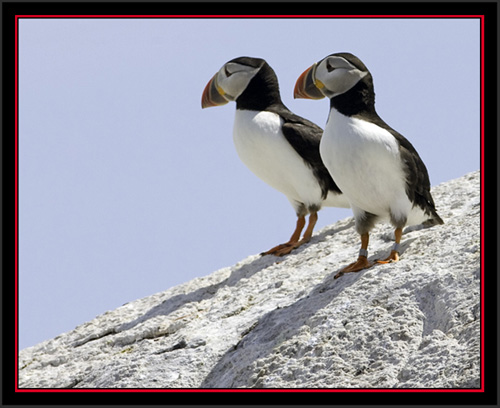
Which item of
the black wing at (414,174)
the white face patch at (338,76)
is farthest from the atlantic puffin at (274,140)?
the black wing at (414,174)

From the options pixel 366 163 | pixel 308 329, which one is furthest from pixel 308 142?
pixel 308 329

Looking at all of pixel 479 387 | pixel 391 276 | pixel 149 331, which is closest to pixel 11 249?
pixel 149 331

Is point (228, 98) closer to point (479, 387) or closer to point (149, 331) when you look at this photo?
point (149, 331)

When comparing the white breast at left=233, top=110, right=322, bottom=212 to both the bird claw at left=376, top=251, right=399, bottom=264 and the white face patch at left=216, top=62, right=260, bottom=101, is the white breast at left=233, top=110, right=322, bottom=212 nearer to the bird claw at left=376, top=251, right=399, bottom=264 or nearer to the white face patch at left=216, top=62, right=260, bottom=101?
the white face patch at left=216, top=62, right=260, bottom=101

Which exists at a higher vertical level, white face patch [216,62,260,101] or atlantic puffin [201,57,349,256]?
white face patch [216,62,260,101]

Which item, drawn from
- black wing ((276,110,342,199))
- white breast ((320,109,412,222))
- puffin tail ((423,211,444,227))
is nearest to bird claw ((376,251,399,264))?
white breast ((320,109,412,222))

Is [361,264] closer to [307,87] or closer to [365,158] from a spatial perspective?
[365,158]
